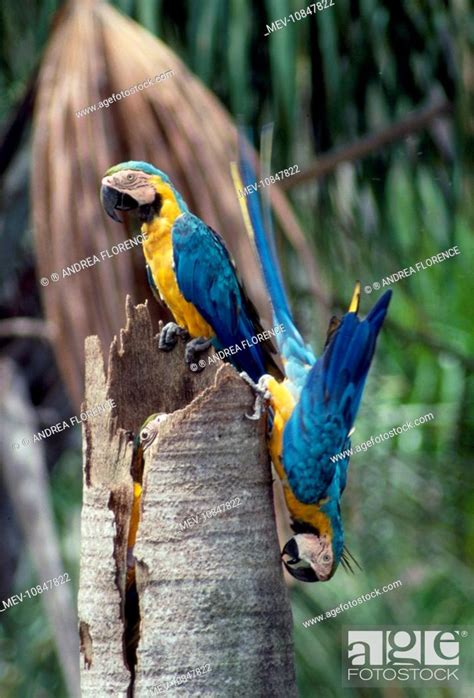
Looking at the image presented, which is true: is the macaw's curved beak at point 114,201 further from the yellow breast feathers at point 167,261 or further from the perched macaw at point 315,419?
the perched macaw at point 315,419

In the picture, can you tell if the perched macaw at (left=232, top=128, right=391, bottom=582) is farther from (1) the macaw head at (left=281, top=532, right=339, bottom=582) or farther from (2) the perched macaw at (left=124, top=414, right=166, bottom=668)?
(2) the perched macaw at (left=124, top=414, right=166, bottom=668)

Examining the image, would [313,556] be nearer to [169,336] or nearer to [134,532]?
[134,532]

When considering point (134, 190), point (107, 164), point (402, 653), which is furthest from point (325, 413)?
point (402, 653)

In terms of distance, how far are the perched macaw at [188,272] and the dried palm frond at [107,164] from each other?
0.90m

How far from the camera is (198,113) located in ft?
10.2

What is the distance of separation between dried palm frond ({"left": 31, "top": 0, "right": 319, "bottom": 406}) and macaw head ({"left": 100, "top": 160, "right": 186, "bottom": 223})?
0.98 meters

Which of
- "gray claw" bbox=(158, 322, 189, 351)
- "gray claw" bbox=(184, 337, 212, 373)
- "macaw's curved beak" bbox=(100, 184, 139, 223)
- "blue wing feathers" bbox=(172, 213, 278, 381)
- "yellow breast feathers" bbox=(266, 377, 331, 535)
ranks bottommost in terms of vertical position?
"yellow breast feathers" bbox=(266, 377, 331, 535)

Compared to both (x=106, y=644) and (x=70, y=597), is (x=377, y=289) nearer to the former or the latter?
(x=70, y=597)

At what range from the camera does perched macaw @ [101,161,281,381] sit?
1.77 meters

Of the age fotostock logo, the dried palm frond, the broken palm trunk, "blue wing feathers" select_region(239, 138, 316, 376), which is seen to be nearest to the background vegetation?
the age fotostock logo

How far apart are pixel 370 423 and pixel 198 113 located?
6.37 feet

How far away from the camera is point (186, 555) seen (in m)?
1.69

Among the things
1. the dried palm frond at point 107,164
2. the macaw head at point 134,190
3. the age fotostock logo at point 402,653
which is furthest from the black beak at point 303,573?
the age fotostock logo at point 402,653

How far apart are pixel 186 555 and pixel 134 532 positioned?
10 centimetres
